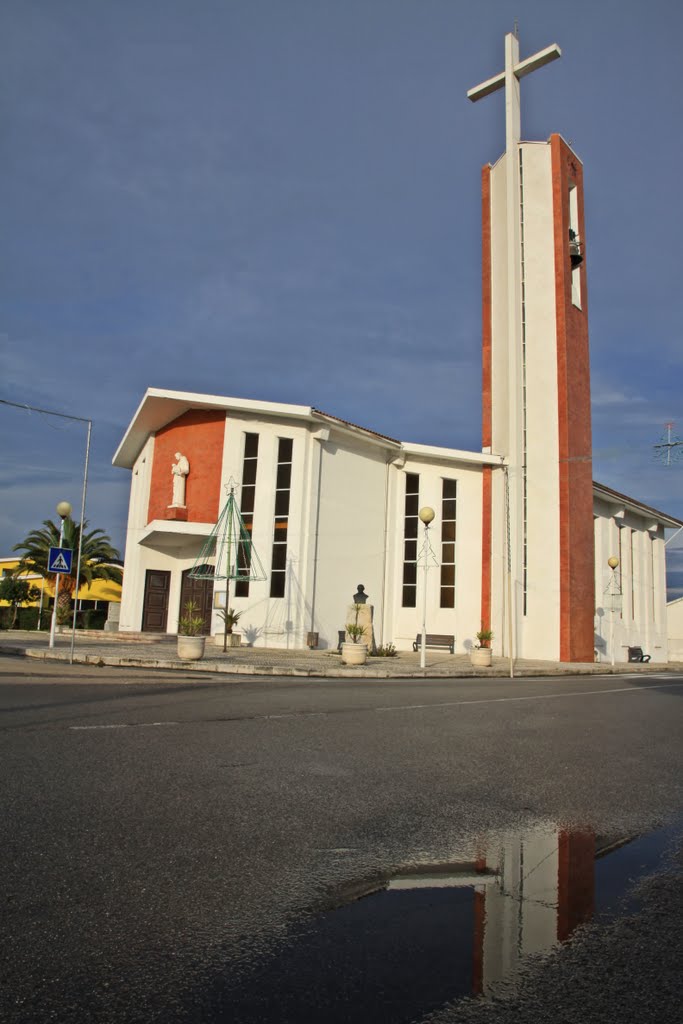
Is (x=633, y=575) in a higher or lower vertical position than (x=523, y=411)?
lower

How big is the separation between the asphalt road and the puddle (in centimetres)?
4

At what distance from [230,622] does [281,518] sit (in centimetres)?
512

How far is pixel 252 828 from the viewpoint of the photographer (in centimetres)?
404

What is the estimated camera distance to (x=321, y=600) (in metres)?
29.7

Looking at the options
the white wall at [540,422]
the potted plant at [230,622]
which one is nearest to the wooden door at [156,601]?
the potted plant at [230,622]

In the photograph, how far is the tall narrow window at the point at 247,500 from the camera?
2919 cm

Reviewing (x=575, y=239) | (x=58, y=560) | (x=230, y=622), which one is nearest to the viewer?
(x=58, y=560)

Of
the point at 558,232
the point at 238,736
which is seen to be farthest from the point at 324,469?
the point at 238,736

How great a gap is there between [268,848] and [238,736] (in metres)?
3.69

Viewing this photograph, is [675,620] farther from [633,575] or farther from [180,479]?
[180,479]

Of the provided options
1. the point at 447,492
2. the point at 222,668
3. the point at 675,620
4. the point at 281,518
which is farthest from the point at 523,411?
the point at 675,620

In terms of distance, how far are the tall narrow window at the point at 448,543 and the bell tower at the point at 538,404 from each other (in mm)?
1508

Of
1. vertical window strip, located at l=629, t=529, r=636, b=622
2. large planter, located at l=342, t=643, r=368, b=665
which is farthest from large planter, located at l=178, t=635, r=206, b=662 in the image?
vertical window strip, located at l=629, t=529, r=636, b=622

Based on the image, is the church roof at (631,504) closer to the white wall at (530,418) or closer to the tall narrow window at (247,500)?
the white wall at (530,418)
